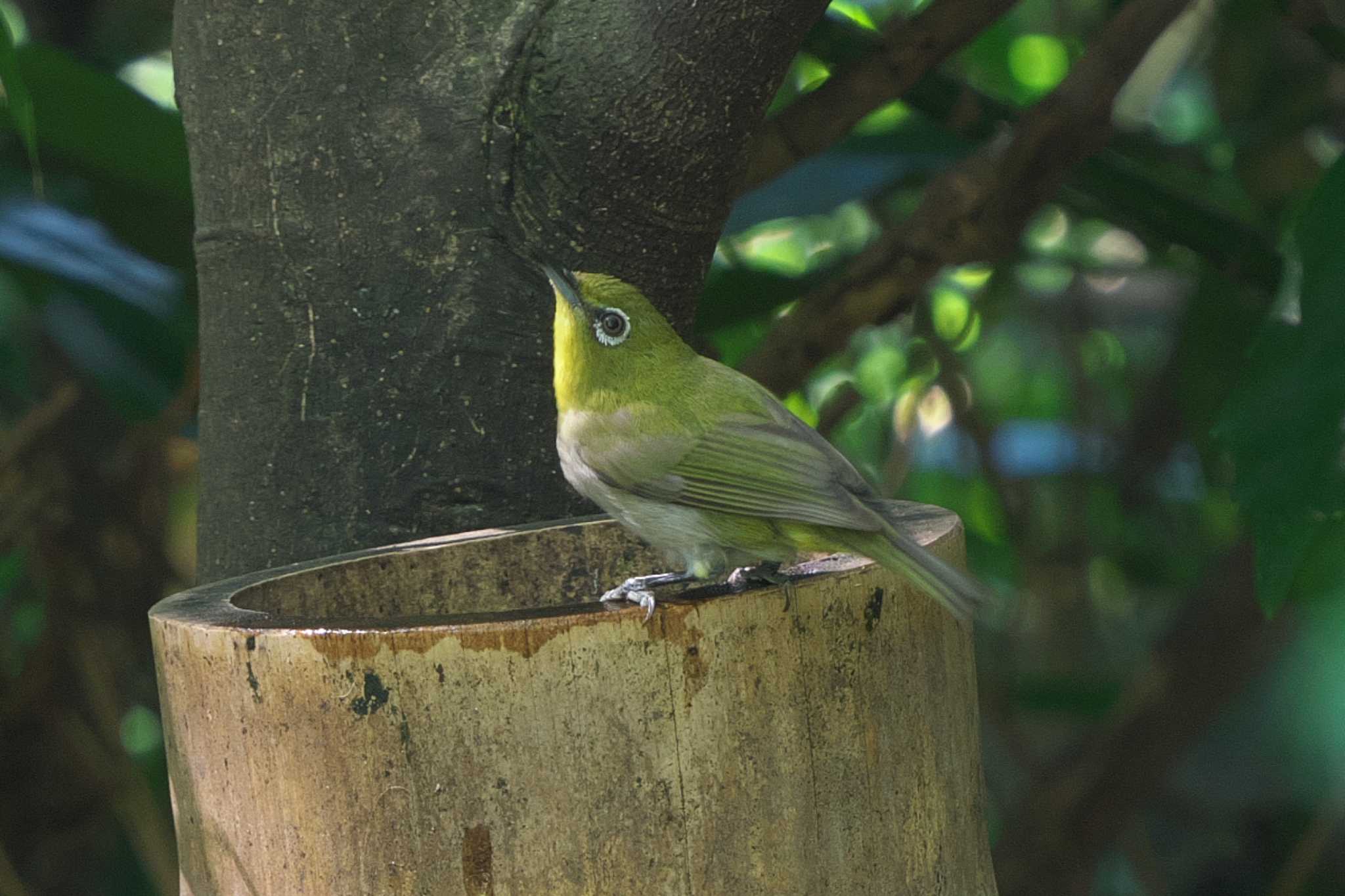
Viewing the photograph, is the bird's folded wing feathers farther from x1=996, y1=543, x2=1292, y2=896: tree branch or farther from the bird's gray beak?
x1=996, y1=543, x2=1292, y2=896: tree branch

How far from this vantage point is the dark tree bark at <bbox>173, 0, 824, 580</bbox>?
83.6 inches

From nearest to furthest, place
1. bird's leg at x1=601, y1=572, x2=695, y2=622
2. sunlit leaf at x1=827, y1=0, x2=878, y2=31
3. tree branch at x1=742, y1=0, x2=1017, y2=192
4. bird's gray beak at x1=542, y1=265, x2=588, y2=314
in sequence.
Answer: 1. bird's leg at x1=601, y1=572, x2=695, y2=622
2. bird's gray beak at x1=542, y1=265, x2=588, y2=314
3. tree branch at x1=742, y1=0, x2=1017, y2=192
4. sunlit leaf at x1=827, y1=0, x2=878, y2=31

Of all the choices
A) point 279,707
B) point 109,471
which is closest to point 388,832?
point 279,707

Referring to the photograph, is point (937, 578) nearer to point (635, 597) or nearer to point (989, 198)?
point (635, 597)

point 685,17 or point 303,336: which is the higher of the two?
point 685,17

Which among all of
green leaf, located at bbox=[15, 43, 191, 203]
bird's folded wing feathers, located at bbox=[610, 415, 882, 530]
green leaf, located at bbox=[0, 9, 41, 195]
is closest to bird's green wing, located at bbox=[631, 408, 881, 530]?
bird's folded wing feathers, located at bbox=[610, 415, 882, 530]

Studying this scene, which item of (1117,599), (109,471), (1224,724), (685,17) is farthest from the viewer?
(1117,599)

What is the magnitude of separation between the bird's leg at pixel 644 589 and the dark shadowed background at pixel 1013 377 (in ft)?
1.21

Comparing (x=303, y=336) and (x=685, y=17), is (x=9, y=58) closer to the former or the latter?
(x=303, y=336)

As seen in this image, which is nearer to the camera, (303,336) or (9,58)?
(9,58)

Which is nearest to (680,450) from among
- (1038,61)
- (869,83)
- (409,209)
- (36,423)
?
(409,209)

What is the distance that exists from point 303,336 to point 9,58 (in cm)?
62

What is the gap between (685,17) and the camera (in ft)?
6.77

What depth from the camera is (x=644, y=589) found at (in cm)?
196
